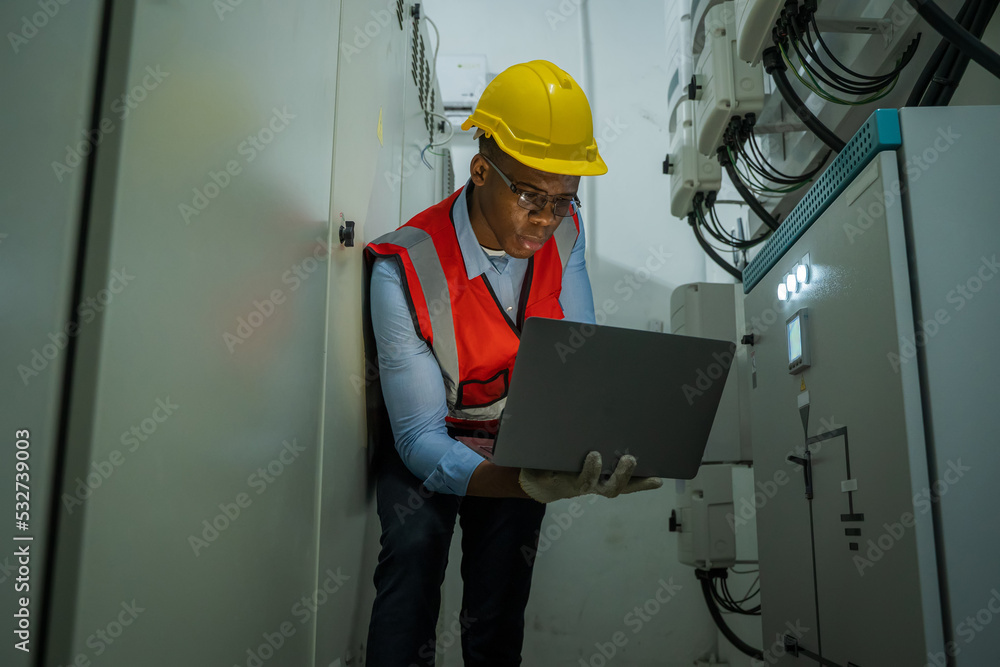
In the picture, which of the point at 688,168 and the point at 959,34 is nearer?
the point at 959,34

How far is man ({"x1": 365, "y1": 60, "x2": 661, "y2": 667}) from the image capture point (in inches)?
56.7

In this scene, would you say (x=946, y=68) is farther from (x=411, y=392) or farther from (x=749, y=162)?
(x=411, y=392)

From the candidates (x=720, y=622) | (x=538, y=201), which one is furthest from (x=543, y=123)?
(x=720, y=622)

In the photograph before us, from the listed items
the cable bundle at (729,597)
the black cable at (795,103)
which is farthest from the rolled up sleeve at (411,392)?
the cable bundle at (729,597)

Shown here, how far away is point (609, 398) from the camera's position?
1263mm

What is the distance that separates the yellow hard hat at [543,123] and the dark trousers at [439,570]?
68cm

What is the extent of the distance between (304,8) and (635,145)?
2.06 meters

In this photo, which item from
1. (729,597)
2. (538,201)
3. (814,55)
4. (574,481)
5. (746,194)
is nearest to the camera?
(574,481)

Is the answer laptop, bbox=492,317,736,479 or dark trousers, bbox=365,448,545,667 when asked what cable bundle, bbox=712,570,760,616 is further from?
laptop, bbox=492,317,736,479

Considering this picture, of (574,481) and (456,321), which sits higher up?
(456,321)

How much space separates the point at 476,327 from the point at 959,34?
988 mm

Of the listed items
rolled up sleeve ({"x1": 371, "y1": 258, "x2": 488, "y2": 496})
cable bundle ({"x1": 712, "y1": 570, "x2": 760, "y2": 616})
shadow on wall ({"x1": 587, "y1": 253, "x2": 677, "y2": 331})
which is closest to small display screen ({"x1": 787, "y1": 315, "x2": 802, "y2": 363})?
rolled up sleeve ({"x1": 371, "y1": 258, "x2": 488, "y2": 496})

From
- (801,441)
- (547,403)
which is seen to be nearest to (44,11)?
(547,403)

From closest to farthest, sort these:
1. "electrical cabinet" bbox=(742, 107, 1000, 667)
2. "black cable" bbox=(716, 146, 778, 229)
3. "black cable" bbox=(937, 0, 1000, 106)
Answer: "electrical cabinet" bbox=(742, 107, 1000, 667), "black cable" bbox=(937, 0, 1000, 106), "black cable" bbox=(716, 146, 778, 229)
